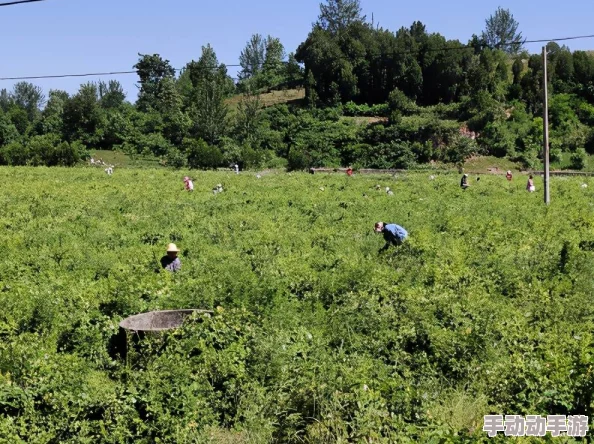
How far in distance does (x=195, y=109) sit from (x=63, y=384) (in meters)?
61.1

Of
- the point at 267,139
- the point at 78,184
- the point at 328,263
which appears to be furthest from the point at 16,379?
the point at 267,139

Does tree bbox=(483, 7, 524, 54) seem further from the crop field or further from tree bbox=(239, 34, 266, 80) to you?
the crop field

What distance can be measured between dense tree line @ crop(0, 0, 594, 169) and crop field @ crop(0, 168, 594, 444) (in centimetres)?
3790

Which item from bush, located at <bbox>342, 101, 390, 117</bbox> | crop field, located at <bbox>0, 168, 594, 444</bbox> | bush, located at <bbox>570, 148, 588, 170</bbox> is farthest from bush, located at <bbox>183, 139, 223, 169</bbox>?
crop field, located at <bbox>0, 168, 594, 444</bbox>

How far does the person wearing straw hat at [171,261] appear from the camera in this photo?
1128 centimetres

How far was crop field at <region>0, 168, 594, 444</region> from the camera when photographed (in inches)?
228

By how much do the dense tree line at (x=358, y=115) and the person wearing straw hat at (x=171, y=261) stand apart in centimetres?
3915

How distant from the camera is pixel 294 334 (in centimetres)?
781

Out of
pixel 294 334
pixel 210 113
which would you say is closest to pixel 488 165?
pixel 210 113

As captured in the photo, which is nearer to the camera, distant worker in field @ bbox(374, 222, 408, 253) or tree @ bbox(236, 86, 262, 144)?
distant worker in field @ bbox(374, 222, 408, 253)

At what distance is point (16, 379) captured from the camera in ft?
21.5

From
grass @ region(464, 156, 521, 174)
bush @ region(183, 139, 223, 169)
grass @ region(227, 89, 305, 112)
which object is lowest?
grass @ region(464, 156, 521, 174)

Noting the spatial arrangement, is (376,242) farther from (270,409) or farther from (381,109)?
(381,109)

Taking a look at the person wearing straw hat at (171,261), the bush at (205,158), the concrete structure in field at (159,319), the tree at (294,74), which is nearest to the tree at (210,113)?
the bush at (205,158)
